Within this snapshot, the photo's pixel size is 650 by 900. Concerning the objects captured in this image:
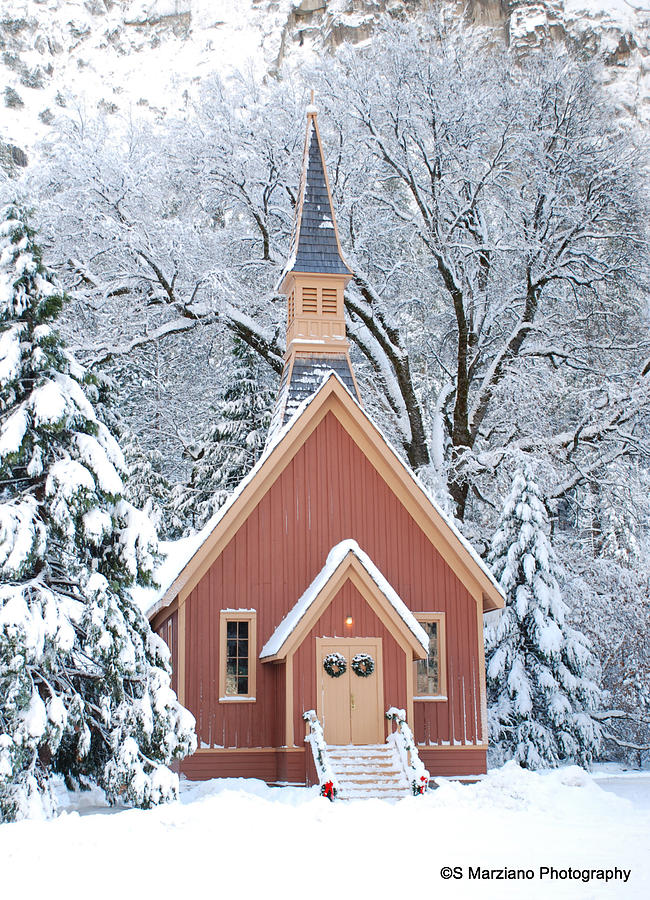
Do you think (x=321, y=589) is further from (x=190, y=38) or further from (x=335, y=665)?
(x=190, y=38)

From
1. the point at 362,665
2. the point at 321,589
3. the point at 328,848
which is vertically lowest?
the point at 328,848

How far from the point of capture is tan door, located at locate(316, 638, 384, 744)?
15.9m

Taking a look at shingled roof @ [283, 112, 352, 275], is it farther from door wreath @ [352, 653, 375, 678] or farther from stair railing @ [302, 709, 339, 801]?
stair railing @ [302, 709, 339, 801]

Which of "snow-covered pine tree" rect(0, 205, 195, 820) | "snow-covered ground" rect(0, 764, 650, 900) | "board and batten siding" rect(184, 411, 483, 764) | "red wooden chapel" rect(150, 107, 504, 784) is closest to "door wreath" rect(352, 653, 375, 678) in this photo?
"red wooden chapel" rect(150, 107, 504, 784)

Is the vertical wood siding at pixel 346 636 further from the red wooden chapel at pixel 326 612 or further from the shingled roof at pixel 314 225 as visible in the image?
the shingled roof at pixel 314 225

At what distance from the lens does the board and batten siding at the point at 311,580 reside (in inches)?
646

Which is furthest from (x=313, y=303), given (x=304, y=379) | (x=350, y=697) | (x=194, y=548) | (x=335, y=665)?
(x=350, y=697)

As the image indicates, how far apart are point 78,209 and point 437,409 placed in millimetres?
9723

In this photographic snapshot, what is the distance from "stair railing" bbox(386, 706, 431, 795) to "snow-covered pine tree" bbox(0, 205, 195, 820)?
3.57 m

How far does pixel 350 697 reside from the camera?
1603 cm

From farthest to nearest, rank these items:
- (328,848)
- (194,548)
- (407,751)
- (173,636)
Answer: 1. (173,636)
2. (194,548)
3. (407,751)
4. (328,848)

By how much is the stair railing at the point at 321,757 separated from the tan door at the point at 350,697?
0.92 feet

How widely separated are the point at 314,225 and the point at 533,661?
31.1 feet

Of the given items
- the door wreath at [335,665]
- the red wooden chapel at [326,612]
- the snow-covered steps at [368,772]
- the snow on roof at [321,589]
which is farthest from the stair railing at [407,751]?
the snow on roof at [321,589]
